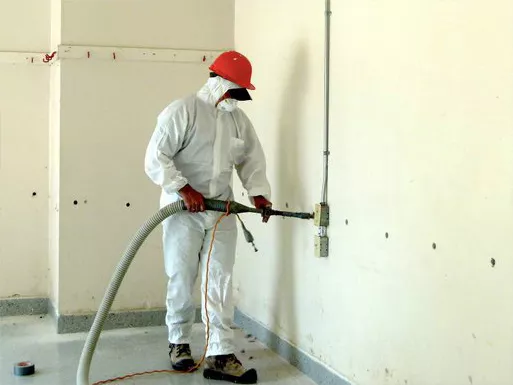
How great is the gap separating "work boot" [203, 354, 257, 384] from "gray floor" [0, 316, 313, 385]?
0.14ft

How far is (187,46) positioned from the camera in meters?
3.74

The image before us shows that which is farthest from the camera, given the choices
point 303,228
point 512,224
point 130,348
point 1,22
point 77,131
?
point 1,22

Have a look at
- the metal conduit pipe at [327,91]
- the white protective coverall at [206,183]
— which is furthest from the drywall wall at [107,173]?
the metal conduit pipe at [327,91]

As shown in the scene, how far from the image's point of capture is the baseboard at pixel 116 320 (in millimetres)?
3594

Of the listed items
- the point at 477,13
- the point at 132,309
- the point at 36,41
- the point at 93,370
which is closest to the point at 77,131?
the point at 36,41

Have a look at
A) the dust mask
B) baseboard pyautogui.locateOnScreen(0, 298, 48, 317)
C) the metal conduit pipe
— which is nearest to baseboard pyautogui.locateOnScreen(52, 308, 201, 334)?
baseboard pyautogui.locateOnScreen(0, 298, 48, 317)

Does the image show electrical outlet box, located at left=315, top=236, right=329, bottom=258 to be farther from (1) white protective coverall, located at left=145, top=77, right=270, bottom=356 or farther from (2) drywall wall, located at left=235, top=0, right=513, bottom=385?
(1) white protective coverall, located at left=145, top=77, right=270, bottom=356

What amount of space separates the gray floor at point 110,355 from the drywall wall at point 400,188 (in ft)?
0.63

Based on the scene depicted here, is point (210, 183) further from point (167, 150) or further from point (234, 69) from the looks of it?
point (234, 69)

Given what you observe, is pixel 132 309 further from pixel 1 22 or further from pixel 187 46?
pixel 1 22

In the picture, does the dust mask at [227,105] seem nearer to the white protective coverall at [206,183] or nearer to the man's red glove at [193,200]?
the white protective coverall at [206,183]

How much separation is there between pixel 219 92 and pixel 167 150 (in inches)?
14.0

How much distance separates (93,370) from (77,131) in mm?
1347

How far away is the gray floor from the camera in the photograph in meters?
2.84
